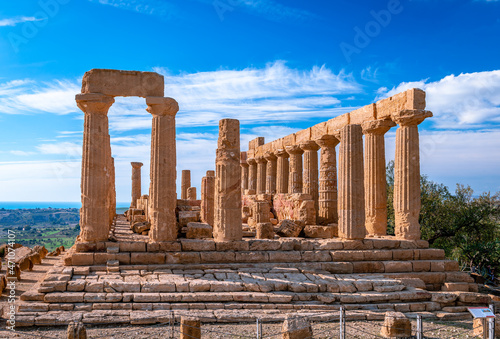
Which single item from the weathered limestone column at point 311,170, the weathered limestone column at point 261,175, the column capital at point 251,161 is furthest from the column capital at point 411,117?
the column capital at point 251,161

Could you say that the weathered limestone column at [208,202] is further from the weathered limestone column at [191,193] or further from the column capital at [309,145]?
the weathered limestone column at [191,193]

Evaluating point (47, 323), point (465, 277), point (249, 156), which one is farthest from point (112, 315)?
point (249, 156)

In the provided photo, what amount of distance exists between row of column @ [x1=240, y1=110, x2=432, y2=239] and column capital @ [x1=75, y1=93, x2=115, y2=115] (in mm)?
8663

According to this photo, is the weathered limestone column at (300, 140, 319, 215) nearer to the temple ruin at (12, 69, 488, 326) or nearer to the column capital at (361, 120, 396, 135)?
the temple ruin at (12, 69, 488, 326)

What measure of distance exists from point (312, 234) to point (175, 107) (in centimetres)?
741

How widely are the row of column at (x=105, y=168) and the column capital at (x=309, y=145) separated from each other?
9133mm

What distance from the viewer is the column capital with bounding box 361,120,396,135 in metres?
17.6

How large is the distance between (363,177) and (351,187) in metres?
0.65

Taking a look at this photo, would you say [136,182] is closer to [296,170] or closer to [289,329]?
[296,170]

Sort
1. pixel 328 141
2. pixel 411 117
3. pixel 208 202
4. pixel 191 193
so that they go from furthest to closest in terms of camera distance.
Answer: pixel 191 193, pixel 328 141, pixel 208 202, pixel 411 117

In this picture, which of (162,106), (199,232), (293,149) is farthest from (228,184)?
(293,149)

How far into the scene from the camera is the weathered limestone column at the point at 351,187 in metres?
15.7

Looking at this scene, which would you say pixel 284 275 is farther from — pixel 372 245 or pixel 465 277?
pixel 465 277

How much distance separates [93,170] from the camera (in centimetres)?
1442
